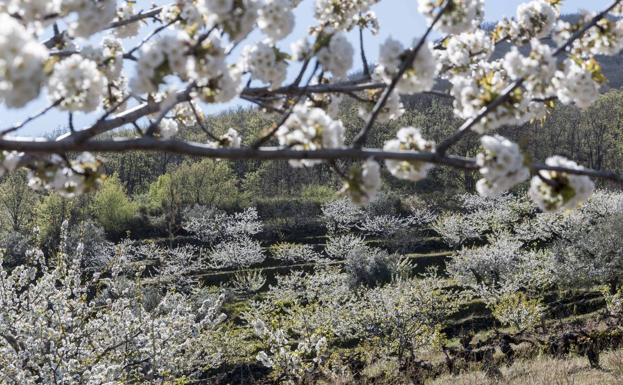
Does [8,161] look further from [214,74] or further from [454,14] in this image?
[454,14]

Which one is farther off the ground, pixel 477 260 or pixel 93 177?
pixel 93 177

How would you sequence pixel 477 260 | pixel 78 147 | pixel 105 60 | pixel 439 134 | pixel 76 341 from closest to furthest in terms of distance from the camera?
pixel 78 147 < pixel 105 60 < pixel 76 341 < pixel 477 260 < pixel 439 134

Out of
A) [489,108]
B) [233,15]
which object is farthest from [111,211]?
[489,108]

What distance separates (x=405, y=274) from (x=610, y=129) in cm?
4315

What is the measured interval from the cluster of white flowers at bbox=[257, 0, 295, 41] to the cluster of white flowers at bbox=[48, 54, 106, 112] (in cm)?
73

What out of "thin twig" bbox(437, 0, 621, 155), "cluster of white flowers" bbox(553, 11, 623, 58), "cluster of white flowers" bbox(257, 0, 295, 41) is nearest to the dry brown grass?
"cluster of white flowers" bbox(553, 11, 623, 58)

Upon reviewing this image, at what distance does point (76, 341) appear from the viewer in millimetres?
7812

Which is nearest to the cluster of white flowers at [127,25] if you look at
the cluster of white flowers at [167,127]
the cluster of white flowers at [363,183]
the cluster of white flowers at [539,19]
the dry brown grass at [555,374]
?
the cluster of white flowers at [167,127]

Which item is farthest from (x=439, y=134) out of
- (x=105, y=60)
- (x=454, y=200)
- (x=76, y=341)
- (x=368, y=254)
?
(x=105, y=60)

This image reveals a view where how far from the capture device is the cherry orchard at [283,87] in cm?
179

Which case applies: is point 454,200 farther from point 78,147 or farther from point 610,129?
point 78,147

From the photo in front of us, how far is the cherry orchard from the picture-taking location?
70.4 inches

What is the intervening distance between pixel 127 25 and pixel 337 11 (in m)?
1.40

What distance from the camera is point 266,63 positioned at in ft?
8.63
